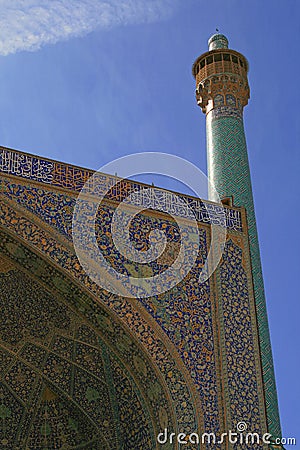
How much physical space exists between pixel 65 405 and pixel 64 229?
1455 millimetres

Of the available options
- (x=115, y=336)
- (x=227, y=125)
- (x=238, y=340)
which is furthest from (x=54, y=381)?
(x=227, y=125)

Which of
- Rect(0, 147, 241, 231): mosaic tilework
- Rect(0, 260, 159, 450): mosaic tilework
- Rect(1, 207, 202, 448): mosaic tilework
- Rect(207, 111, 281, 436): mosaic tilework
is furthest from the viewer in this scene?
Rect(207, 111, 281, 436): mosaic tilework

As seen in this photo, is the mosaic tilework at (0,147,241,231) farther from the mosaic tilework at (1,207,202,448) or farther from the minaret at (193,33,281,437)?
the minaret at (193,33,281,437)

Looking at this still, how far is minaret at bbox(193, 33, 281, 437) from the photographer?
7.31 meters

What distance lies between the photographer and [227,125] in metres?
8.10

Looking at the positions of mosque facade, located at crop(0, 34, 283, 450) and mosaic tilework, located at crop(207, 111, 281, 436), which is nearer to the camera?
mosque facade, located at crop(0, 34, 283, 450)

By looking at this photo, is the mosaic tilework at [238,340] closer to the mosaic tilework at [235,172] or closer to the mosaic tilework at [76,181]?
the mosaic tilework at [76,181]

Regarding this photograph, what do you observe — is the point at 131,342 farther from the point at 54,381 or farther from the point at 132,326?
the point at 54,381

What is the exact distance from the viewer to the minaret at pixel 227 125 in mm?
7314

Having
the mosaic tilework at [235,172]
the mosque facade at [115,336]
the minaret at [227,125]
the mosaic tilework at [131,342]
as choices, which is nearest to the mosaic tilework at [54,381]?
the mosque facade at [115,336]

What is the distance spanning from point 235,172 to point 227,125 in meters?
0.72

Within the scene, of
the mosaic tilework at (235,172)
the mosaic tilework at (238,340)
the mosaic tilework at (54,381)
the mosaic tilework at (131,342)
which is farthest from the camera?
the mosaic tilework at (235,172)

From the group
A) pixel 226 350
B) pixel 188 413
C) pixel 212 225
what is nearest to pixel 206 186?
pixel 212 225

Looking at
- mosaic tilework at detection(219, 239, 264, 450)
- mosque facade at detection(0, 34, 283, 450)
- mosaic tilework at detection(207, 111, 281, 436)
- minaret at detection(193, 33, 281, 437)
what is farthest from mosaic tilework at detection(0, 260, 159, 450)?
minaret at detection(193, 33, 281, 437)
